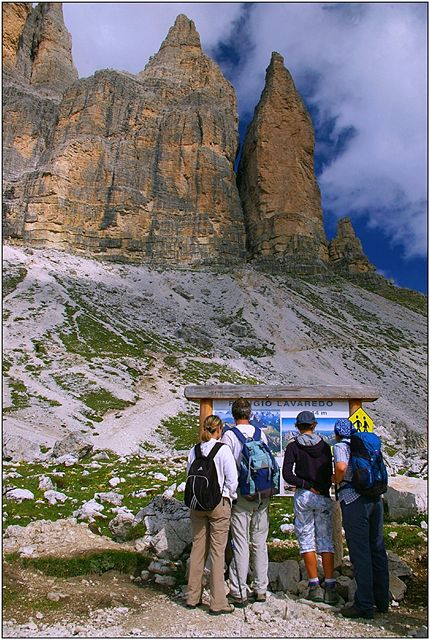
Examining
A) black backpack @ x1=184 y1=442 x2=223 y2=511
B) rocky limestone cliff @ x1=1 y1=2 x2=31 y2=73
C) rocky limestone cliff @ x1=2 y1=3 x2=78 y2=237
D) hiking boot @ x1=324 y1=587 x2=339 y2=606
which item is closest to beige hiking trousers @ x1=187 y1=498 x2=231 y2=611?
black backpack @ x1=184 y1=442 x2=223 y2=511

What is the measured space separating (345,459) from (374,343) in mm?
55767

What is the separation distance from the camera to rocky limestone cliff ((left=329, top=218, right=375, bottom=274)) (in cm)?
8794

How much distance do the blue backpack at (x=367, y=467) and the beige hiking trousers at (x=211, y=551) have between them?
1683 millimetres

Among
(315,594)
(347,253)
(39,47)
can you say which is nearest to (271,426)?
(315,594)

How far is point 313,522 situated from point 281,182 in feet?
304

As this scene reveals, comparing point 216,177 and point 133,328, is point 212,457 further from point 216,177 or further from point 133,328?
point 216,177

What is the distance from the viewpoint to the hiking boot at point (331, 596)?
631 centimetres

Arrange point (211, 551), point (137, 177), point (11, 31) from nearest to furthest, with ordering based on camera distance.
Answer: point (211, 551)
point (137, 177)
point (11, 31)

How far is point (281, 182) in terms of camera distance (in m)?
94.1

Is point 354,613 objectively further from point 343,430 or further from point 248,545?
point 343,430

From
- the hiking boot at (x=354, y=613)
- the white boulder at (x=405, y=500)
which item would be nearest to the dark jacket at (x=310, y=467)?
the hiking boot at (x=354, y=613)

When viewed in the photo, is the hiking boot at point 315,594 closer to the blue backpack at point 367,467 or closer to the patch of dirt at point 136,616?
the patch of dirt at point 136,616

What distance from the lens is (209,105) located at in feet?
314

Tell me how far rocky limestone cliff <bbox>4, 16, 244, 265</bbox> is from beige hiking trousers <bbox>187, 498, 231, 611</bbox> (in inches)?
2898
